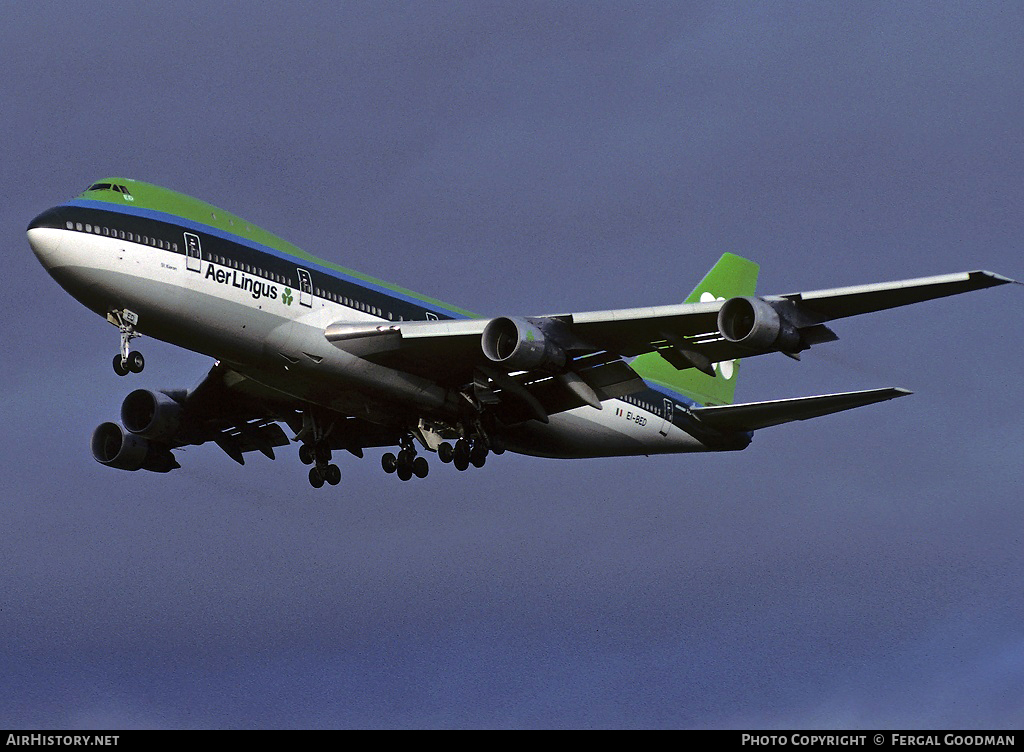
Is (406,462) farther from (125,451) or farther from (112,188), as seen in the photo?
(112,188)

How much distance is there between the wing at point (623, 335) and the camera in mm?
39906

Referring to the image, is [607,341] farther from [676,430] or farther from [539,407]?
[676,430]

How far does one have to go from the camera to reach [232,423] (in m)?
51.4

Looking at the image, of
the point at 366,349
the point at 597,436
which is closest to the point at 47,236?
the point at 366,349

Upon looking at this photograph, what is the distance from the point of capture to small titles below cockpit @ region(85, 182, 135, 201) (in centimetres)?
4138

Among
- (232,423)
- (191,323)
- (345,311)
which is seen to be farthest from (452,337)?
(232,423)

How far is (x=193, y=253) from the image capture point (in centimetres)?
4144

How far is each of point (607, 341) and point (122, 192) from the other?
13998 mm

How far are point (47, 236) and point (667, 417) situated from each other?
22044mm

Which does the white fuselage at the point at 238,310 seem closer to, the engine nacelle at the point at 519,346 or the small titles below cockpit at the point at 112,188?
the small titles below cockpit at the point at 112,188

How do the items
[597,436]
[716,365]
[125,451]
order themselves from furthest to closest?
[716,365] → [125,451] → [597,436]

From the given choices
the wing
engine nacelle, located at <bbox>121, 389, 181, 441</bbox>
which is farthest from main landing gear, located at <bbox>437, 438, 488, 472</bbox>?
engine nacelle, located at <bbox>121, 389, 181, 441</bbox>

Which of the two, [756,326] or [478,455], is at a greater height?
[478,455]

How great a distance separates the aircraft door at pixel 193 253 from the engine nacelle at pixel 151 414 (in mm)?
10734
